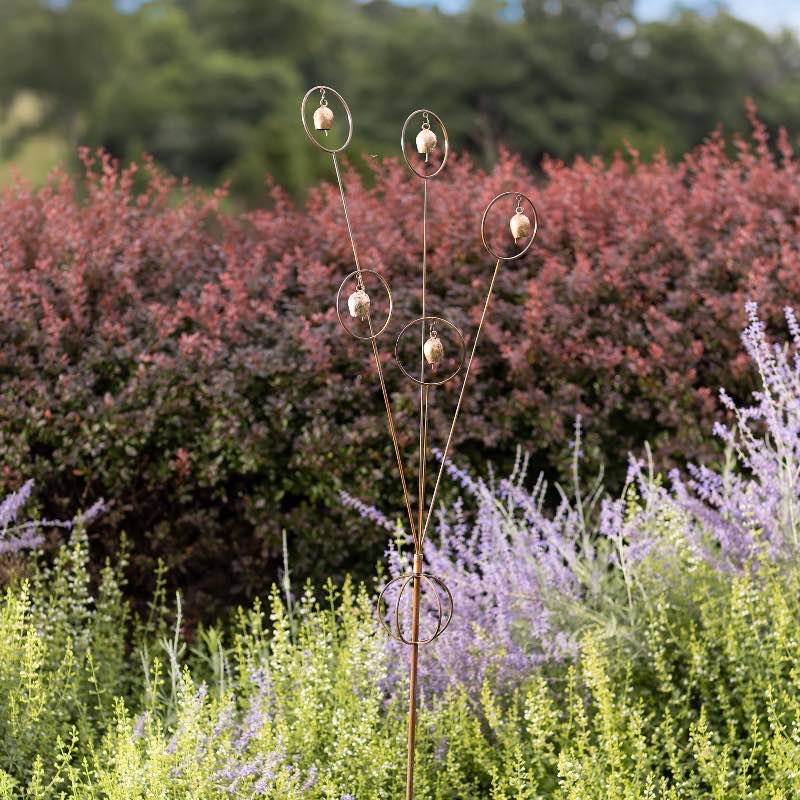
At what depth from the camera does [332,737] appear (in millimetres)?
2803

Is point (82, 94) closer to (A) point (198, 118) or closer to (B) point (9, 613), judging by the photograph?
(A) point (198, 118)

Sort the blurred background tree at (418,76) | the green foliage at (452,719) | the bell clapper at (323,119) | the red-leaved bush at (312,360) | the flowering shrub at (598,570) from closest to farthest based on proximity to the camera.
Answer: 1. the bell clapper at (323,119)
2. the green foliage at (452,719)
3. the flowering shrub at (598,570)
4. the red-leaved bush at (312,360)
5. the blurred background tree at (418,76)

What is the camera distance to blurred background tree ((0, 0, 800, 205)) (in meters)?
31.1

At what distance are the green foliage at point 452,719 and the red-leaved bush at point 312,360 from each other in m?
0.54

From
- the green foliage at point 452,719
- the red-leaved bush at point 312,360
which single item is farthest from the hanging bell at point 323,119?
the red-leaved bush at point 312,360

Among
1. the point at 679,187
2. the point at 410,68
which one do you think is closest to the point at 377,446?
the point at 679,187

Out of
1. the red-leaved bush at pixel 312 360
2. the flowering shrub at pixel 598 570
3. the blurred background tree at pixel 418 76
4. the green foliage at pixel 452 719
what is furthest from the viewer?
the blurred background tree at pixel 418 76

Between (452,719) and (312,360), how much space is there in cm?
146

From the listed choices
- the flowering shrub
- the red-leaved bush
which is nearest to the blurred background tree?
the red-leaved bush

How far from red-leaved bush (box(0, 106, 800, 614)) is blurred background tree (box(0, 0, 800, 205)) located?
23254 mm

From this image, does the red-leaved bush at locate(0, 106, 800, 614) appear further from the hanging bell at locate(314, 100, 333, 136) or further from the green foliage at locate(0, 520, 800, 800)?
the hanging bell at locate(314, 100, 333, 136)

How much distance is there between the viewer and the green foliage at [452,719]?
2.53 metres

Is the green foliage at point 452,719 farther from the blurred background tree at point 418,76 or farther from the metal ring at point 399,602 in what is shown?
the blurred background tree at point 418,76

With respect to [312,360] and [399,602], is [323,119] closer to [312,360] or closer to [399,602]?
[399,602]
